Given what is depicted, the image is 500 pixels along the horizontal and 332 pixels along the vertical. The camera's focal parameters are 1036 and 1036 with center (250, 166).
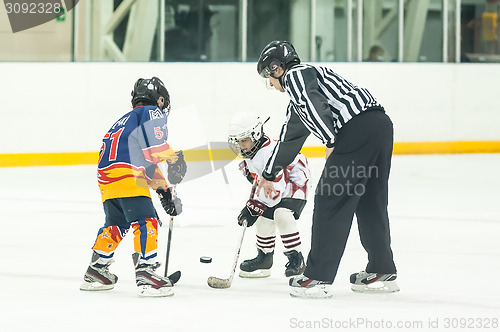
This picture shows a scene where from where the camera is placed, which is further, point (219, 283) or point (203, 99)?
point (203, 99)

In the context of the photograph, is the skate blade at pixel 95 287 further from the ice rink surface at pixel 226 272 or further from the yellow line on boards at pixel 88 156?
the yellow line on boards at pixel 88 156

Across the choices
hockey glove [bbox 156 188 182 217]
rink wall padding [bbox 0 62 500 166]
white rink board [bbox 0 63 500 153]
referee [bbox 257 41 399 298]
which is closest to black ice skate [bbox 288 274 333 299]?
referee [bbox 257 41 399 298]

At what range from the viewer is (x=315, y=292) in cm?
415

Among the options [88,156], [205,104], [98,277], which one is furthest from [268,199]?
[205,104]

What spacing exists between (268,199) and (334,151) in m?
0.52

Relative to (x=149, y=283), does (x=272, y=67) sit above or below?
above

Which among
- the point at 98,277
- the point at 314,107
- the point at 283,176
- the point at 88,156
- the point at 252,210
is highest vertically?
the point at 314,107

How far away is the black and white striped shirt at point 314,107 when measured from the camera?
4.07 m

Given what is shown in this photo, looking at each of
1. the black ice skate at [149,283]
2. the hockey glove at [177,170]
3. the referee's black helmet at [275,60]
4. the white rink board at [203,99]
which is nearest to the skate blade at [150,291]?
the black ice skate at [149,283]

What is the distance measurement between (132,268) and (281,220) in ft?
2.51

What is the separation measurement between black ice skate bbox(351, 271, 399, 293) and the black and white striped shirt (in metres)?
0.58

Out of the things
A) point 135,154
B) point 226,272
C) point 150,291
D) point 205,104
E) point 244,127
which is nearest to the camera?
point 150,291

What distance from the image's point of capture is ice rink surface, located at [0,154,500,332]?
12.3 feet

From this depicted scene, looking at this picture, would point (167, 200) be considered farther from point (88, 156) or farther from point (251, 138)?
point (88, 156)
